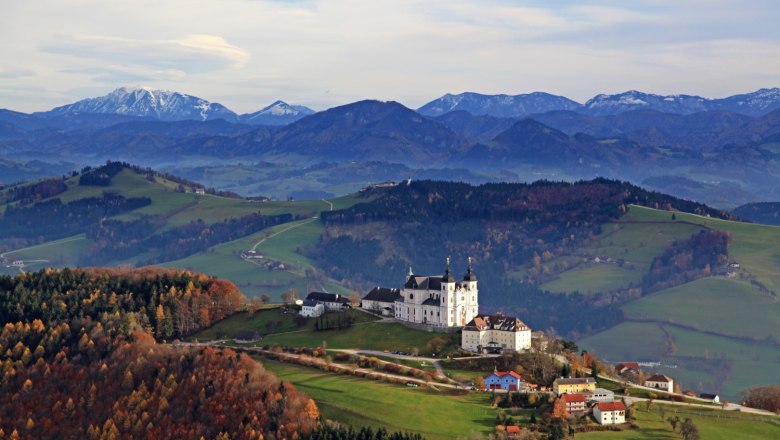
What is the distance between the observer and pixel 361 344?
15325 cm

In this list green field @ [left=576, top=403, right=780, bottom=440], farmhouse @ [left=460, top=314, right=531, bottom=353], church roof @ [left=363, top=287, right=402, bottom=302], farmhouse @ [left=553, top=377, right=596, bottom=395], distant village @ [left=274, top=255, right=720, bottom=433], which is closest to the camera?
green field @ [left=576, top=403, right=780, bottom=440]

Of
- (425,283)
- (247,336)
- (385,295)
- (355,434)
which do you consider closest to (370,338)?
(425,283)

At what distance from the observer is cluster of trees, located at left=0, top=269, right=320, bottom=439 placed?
121688mm

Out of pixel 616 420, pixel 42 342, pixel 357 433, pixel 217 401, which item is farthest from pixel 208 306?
pixel 616 420

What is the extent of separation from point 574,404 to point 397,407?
20661mm

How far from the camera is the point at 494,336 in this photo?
148 m

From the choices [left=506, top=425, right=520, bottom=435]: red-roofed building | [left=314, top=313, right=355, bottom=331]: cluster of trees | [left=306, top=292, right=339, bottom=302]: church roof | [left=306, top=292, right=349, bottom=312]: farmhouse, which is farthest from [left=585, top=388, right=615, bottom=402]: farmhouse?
[left=306, top=292, right=339, bottom=302]: church roof

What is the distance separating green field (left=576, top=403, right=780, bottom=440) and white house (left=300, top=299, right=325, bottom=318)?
193 feet

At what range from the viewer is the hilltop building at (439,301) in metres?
157

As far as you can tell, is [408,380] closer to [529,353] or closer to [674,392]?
[529,353]

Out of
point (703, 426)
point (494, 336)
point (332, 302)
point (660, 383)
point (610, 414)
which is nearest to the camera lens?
point (610, 414)

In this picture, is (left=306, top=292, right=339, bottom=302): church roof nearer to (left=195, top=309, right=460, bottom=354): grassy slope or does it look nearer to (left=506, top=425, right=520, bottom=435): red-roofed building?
(left=195, top=309, right=460, bottom=354): grassy slope

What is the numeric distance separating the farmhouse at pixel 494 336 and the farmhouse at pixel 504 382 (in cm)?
1361

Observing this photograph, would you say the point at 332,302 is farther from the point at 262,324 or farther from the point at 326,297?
the point at 262,324
